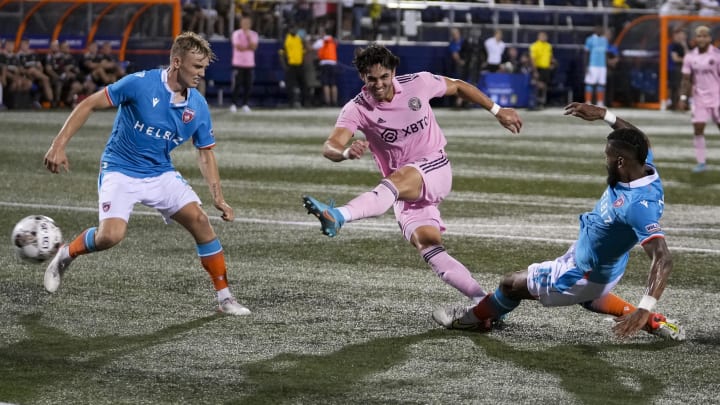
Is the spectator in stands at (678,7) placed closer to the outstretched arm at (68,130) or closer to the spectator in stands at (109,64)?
the spectator in stands at (109,64)

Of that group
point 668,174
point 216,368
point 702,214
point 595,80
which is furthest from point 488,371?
point 595,80

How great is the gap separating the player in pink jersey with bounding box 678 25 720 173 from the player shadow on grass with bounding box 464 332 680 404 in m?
11.7

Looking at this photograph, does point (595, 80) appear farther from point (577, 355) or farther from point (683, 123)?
point (577, 355)

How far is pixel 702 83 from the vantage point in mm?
19047

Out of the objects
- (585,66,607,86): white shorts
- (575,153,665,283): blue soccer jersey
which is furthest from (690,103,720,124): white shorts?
(585,66,607,86): white shorts

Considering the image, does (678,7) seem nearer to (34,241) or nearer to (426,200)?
(426,200)

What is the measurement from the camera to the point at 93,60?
30.4m

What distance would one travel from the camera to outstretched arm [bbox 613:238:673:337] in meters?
5.79

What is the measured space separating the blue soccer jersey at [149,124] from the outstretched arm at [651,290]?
10.1 feet

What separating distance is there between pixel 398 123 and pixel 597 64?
26.7 meters

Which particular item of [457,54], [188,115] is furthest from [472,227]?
[457,54]

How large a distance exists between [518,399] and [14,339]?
2918 millimetres

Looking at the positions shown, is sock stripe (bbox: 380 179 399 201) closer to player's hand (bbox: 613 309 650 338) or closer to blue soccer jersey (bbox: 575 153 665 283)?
blue soccer jersey (bbox: 575 153 665 283)

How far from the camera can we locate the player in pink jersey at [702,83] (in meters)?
18.5
